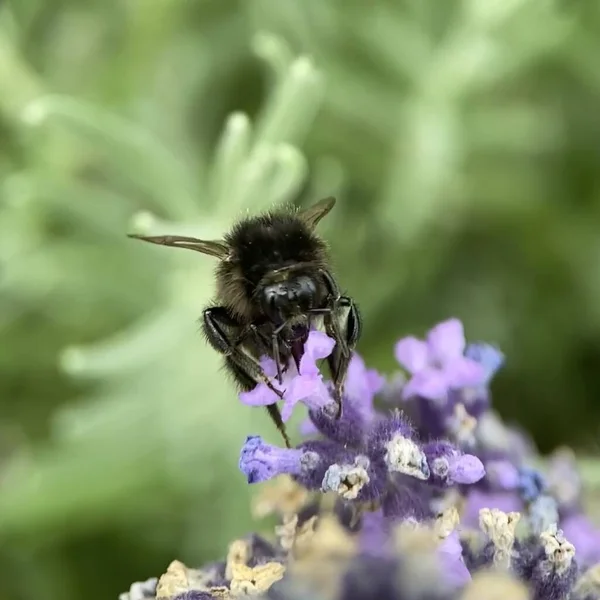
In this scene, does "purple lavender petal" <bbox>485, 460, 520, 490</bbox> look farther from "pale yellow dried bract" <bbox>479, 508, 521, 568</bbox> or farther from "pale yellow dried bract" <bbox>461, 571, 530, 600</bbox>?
"pale yellow dried bract" <bbox>461, 571, 530, 600</bbox>

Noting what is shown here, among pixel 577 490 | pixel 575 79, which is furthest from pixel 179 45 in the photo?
pixel 577 490

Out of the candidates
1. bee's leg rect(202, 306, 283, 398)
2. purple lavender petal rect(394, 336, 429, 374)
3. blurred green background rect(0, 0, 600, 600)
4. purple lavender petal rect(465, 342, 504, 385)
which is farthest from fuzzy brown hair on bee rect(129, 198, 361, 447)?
blurred green background rect(0, 0, 600, 600)

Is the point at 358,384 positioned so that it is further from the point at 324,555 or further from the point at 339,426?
the point at 324,555

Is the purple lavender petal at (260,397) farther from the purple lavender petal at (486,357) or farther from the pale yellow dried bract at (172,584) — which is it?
the purple lavender petal at (486,357)

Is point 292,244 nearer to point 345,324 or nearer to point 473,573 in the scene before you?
point 345,324

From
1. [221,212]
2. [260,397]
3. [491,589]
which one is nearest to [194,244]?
[260,397]

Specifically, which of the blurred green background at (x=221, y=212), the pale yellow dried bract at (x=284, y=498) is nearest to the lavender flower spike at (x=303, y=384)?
the pale yellow dried bract at (x=284, y=498)

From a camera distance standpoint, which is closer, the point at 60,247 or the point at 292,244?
the point at 292,244

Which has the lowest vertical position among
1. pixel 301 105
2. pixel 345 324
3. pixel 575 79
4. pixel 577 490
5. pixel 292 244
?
pixel 577 490
